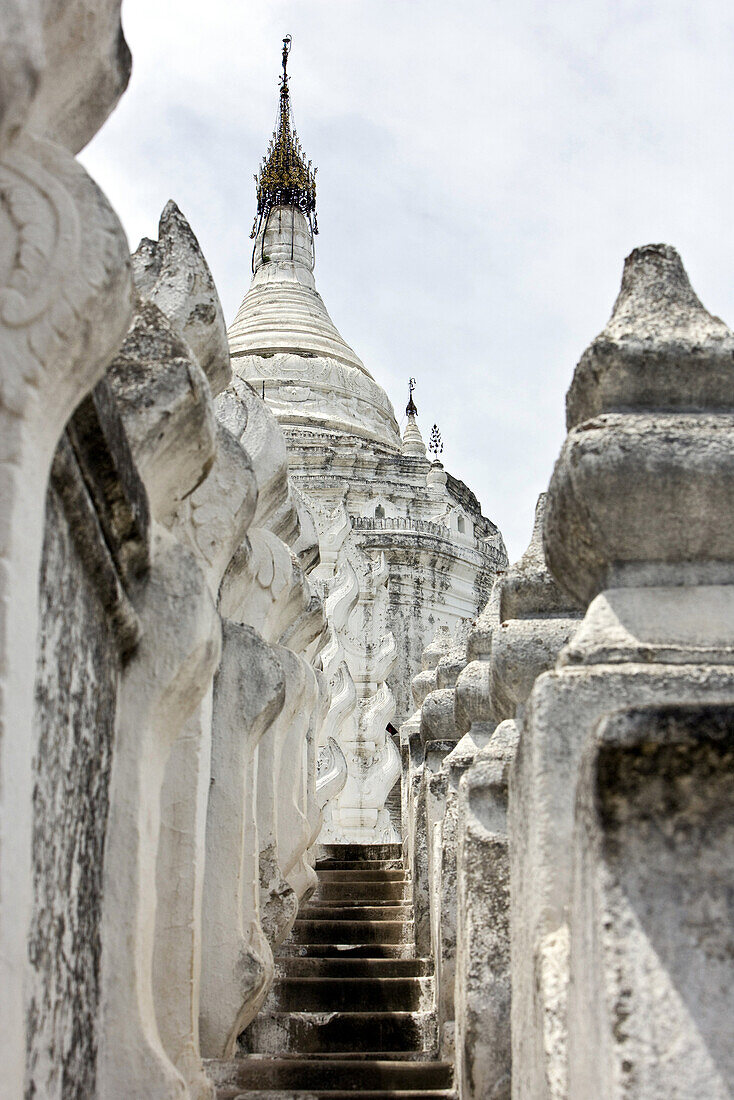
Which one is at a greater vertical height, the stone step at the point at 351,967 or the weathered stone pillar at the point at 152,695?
the weathered stone pillar at the point at 152,695

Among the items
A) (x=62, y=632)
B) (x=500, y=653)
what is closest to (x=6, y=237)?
(x=62, y=632)

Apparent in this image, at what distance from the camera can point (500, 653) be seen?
16.0 feet

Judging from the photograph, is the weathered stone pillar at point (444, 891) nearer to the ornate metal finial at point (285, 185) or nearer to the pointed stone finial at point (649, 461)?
the pointed stone finial at point (649, 461)

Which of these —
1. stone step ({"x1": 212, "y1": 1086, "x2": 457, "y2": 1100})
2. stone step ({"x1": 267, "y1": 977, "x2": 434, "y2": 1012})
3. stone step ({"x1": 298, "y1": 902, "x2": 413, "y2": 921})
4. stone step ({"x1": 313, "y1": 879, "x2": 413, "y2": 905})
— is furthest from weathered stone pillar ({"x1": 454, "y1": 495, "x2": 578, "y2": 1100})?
stone step ({"x1": 313, "y1": 879, "x2": 413, "y2": 905})

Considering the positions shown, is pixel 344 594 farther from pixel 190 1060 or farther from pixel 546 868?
pixel 546 868

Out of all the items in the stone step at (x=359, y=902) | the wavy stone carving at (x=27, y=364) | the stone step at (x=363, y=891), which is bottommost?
the stone step at (x=359, y=902)

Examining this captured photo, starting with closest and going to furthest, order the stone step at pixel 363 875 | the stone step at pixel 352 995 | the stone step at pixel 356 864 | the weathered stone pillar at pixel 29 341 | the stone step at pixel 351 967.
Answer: the weathered stone pillar at pixel 29 341, the stone step at pixel 352 995, the stone step at pixel 351 967, the stone step at pixel 363 875, the stone step at pixel 356 864

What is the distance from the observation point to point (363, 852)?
488 inches

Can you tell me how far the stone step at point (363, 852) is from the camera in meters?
12.3

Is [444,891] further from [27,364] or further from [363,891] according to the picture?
[27,364]

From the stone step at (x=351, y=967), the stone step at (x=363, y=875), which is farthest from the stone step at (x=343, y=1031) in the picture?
the stone step at (x=363, y=875)

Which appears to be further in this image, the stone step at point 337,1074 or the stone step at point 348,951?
the stone step at point 348,951

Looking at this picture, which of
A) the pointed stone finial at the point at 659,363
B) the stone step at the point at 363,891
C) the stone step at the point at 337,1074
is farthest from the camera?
the stone step at the point at 363,891

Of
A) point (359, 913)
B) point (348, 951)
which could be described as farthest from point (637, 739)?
point (359, 913)
